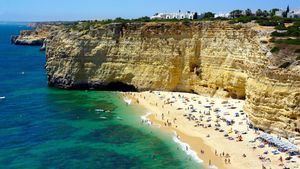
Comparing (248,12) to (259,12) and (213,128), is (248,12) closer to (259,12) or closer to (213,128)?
(259,12)

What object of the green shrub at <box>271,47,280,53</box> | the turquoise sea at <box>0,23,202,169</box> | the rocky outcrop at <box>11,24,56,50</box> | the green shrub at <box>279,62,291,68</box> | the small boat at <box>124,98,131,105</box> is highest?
the green shrub at <box>271,47,280,53</box>

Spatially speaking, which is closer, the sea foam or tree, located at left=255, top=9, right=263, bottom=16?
the sea foam

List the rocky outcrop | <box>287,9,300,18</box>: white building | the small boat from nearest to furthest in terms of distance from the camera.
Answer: the small boat → <box>287,9,300,18</box>: white building → the rocky outcrop

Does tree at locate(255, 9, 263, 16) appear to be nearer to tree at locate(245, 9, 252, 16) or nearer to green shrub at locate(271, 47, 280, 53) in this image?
tree at locate(245, 9, 252, 16)

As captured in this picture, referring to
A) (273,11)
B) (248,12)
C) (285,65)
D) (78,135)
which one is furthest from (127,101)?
(273,11)

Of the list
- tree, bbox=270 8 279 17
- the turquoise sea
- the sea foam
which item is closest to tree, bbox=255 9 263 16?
tree, bbox=270 8 279 17

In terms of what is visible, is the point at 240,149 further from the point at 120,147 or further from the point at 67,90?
the point at 67,90

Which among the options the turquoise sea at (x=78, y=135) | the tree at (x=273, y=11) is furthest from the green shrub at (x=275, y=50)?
the tree at (x=273, y=11)
